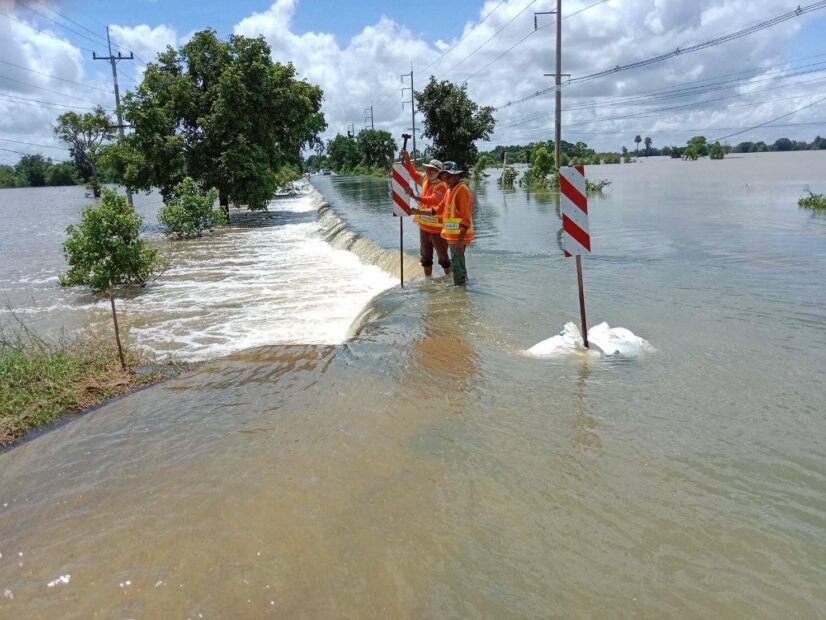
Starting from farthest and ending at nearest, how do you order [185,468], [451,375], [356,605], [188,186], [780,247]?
[188,186]
[780,247]
[451,375]
[185,468]
[356,605]

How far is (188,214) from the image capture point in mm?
21766

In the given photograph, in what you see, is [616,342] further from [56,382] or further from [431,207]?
[56,382]

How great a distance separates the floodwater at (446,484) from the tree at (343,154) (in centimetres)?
10636

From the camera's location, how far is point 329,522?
3203mm

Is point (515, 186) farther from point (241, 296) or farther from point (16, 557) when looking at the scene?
point (16, 557)

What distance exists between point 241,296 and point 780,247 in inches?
445

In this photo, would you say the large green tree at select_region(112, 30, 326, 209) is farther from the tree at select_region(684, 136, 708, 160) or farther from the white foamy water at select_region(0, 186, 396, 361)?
the tree at select_region(684, 136, 708, 160)

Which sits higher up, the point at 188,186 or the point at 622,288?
the point at 188,186

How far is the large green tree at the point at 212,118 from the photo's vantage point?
77.8 feet

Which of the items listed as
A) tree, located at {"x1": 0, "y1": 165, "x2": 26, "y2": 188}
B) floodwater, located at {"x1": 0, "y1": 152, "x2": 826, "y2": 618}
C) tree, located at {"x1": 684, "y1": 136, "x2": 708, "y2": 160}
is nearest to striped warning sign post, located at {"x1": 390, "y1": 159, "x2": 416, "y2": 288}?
floodwater, located at {"x1": 0, "y1": 152, "x2": 826, "y2": 618}

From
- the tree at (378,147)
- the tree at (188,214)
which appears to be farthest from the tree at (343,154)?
the tree at (188,214)

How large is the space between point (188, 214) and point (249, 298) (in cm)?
1211

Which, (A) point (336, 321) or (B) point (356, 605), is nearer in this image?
(B) point (356, 605)

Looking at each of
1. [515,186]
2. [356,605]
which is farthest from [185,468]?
[515,186]
